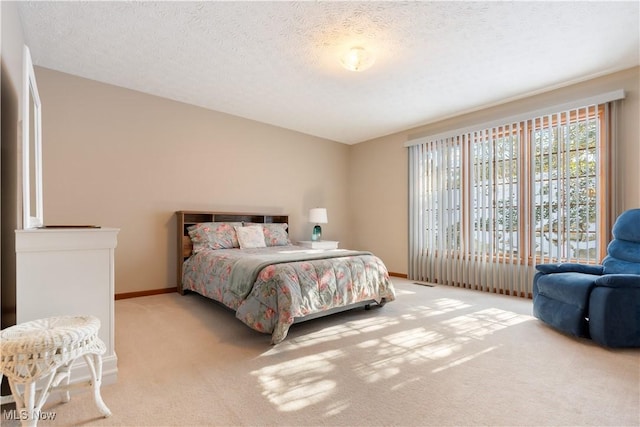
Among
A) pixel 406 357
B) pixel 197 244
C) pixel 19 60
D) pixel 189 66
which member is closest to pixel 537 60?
pixel 406 357

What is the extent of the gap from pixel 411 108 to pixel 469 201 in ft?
5.25

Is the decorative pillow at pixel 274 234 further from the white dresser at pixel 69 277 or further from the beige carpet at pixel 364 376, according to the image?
the white dresser at pixel 69 277

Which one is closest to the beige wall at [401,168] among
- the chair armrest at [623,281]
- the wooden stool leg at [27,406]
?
the chair armrest at [623,281]

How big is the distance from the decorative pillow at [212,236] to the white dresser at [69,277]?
2.01m

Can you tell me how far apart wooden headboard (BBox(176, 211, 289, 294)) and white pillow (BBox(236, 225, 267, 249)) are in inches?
19.6

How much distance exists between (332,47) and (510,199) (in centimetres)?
305

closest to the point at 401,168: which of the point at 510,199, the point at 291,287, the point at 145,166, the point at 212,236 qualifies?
the point at 510,199

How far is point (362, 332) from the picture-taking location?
270cm

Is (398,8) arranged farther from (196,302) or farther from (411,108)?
(196,302)

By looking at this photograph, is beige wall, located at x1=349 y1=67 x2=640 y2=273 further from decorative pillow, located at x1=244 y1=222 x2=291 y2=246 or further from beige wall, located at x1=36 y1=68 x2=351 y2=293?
decorative pillow, located at x1=244 y1=222 x2=291 y2=246

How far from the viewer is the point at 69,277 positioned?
178cm

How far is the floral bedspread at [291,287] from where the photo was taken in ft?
8.05

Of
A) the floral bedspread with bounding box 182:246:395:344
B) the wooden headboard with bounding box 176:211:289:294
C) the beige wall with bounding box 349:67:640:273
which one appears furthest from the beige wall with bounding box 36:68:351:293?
the beige wall with bounding box 349:67:640:273

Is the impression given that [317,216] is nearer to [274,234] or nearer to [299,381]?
[274,234]
